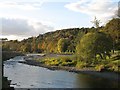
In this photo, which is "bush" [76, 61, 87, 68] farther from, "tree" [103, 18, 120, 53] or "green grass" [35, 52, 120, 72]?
"tree" [103, 18, 120, 53]

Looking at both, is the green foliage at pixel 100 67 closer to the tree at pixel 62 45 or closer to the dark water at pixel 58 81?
the dark water at pixel 58 81

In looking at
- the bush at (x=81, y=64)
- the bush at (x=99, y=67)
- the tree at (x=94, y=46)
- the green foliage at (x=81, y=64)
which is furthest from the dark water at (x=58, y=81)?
the tree at (x=94, y=46)

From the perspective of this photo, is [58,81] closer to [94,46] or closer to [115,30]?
[94,46]

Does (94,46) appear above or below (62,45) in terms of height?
below

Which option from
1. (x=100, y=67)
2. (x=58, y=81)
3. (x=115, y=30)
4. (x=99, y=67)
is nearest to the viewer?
(x=58, y=81)

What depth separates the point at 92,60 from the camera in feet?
288

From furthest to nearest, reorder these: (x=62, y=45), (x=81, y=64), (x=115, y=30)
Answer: (x=62, y=45) → (x=115, y=30) → (x=81, y=64)

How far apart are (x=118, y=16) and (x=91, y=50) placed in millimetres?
26518

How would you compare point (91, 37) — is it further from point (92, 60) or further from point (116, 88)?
point (116, 88)

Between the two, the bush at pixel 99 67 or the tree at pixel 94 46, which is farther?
the tree at pixel 94 46

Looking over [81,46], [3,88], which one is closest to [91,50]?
[81,46]

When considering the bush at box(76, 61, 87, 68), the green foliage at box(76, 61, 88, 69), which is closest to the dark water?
the green foliage at box(76, 61, 88, 69)

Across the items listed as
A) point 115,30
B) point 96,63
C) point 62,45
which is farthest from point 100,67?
point 62,45

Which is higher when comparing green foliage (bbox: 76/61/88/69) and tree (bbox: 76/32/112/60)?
tree (bbox: 76/32/112/60)
